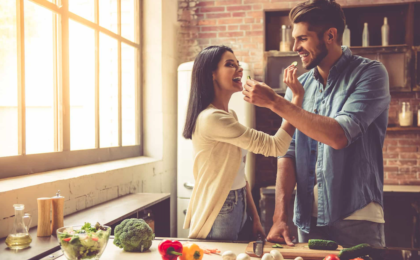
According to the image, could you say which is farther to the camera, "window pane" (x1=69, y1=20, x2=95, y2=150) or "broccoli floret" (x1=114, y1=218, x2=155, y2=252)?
"window pane" (x1=69, y1=20, x2=95, y2=150)

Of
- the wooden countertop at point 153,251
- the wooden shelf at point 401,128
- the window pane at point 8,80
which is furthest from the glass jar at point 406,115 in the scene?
the window pane at point 8,80

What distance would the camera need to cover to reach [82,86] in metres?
2.96

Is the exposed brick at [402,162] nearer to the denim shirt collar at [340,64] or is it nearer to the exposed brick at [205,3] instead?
the exposed brick at [205,3]

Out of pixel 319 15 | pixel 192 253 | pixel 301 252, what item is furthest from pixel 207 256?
pixel 319 15

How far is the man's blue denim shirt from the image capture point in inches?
62.4

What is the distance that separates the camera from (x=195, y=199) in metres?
1.77

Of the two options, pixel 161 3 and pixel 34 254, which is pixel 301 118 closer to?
pixel 34 254

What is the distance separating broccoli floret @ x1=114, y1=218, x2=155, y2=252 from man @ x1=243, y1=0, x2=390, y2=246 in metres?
0.50

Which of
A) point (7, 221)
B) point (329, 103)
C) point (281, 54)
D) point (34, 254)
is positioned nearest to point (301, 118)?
point (329, 103)

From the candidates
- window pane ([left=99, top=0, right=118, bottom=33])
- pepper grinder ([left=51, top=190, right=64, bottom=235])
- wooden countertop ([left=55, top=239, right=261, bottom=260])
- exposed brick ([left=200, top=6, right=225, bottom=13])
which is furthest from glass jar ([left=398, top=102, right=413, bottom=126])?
pepper grinder ([left=51, top=190, right=64, bottom=235])

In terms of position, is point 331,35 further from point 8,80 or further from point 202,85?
point 8,80

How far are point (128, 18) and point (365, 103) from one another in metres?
2.86

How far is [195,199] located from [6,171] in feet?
3.69

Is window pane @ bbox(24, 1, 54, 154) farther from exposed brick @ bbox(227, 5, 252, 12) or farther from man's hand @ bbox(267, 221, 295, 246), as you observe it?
exposed brick @ bbox(227, 5, 252, 12)
